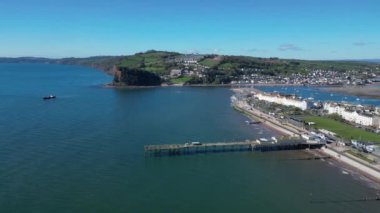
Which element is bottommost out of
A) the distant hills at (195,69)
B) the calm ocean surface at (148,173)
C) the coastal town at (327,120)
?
the calm ocean surface at (148,173)

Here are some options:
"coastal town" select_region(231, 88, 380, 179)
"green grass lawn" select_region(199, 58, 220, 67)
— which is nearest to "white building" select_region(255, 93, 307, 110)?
"coastal town" select_region(231, 88, 380, 179)

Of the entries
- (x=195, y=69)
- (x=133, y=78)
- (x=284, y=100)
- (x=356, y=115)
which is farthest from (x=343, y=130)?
(x=195, y=69)

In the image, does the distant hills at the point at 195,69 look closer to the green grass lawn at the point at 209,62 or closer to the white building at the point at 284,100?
the green grass lawn at the point at 209,62

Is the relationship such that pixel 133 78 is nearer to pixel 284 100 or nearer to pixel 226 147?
pixel 284 100

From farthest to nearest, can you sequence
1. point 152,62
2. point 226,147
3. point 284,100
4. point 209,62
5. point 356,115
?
point 152,62
point 209,62
point 284,100
point 356,115
point 226,147

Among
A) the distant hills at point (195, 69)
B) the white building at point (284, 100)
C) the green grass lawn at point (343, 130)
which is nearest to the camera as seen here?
the green grass lawn at point (343, 130)

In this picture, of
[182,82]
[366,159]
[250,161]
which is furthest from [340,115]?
[182,82]

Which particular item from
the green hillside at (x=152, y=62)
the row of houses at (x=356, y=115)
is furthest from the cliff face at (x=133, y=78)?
the row of houses at (x=356, y=115)
